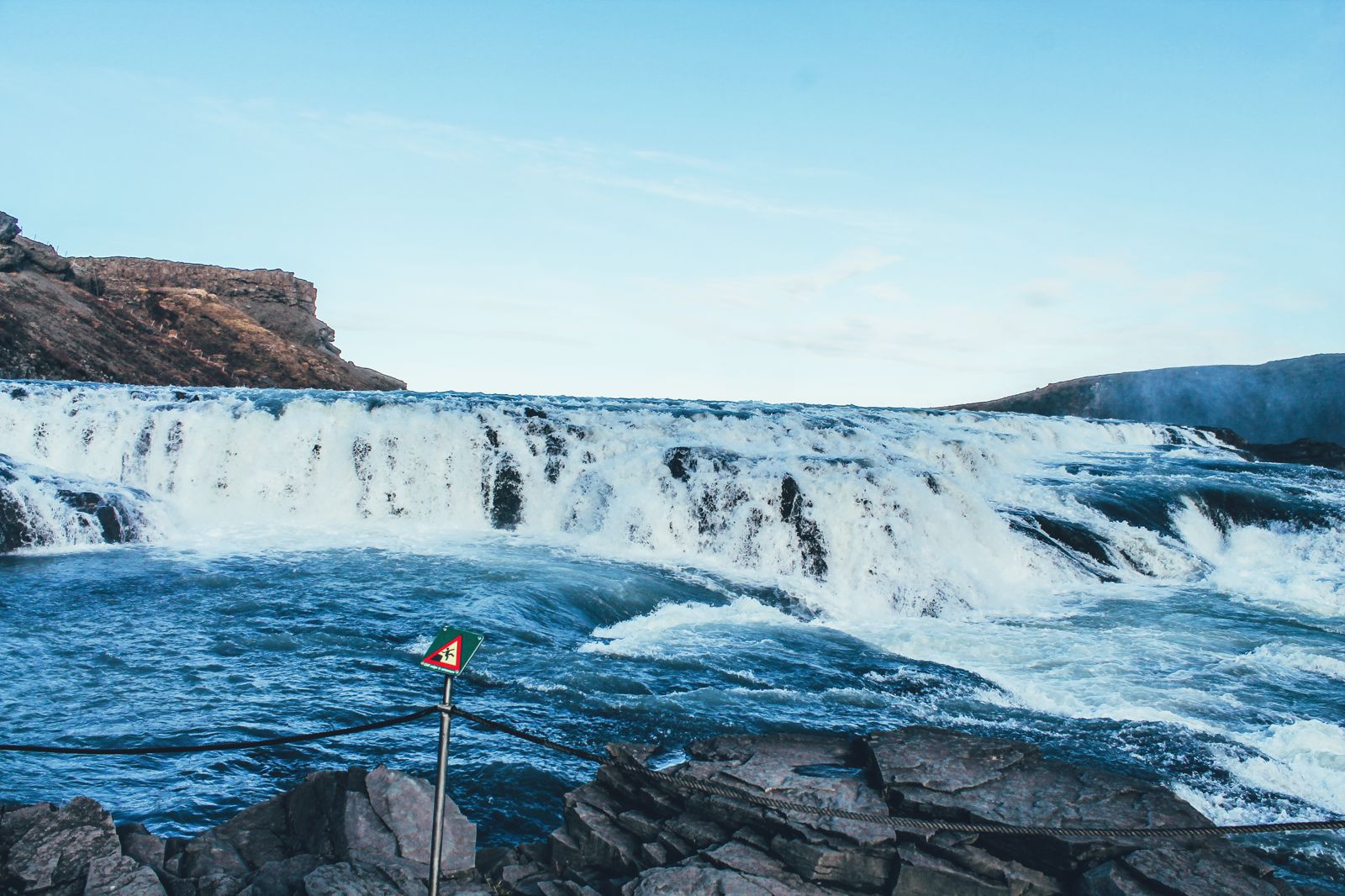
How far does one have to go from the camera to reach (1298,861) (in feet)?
17.3

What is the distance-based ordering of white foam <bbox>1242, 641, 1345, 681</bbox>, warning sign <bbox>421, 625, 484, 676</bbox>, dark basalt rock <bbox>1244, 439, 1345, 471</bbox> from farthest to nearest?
1. dark basalt rock <bbox>1244, 439, 1345, 471</bbox>
2. white foam <bbox>1242, 641, 1345, 681</bbox>
3. warning sign <bbox>421, 625, 484, 676</bbox>

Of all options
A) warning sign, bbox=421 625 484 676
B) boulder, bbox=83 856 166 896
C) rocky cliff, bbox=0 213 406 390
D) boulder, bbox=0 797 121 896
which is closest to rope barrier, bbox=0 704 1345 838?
warning sign, bbox=421 625 484 676

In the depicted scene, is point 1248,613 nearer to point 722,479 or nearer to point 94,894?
point 722,479

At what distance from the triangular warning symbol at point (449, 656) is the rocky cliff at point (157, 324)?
36.7 metres

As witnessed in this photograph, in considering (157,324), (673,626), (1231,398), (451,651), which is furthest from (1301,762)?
(157,324)

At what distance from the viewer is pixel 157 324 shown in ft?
156

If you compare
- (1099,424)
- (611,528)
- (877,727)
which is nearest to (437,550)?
(611,528)

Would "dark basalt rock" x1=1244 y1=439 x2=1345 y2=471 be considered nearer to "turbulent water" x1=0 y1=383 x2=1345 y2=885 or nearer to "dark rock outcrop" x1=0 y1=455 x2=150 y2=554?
"turbulent water" x1=0 y1=383 x2=1345 y2=885

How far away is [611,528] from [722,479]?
238 cm

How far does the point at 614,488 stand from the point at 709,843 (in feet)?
41.8

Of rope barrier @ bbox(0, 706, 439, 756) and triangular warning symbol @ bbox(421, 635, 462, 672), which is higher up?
triangular warning symbol @ bbox(421, 635, 462, 672)

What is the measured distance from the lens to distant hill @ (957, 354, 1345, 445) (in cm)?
4084

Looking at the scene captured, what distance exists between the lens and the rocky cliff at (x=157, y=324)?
113 ft

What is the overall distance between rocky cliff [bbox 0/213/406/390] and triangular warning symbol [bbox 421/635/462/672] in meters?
36.7
